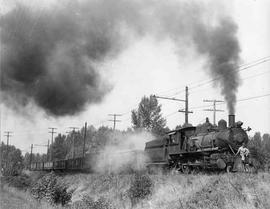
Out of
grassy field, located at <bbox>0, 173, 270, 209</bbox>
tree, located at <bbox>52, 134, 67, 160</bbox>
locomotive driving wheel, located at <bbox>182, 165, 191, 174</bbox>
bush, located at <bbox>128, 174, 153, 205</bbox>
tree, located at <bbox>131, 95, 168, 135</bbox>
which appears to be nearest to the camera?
grassy field, located at <bbox>0, 173, 270, 209</bbox>

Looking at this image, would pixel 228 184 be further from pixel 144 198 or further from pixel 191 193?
pixel 144 198

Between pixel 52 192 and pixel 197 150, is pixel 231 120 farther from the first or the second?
pixel 52 192

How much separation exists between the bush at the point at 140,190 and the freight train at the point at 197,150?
8.82 ft

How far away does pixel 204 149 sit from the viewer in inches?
763

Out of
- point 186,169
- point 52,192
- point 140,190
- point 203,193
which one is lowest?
point 52,192

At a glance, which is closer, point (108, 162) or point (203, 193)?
point (203, 193)

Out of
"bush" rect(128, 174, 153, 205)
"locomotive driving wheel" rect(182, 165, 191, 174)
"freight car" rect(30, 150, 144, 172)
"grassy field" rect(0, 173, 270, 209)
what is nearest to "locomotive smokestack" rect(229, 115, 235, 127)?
"locomotive driving wheel" rect(182, 165, 191, 174)

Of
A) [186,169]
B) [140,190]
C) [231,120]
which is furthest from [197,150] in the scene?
[140,190]

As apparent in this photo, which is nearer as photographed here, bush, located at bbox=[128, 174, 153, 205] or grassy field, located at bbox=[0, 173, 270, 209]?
grassy field, located at bbox=[0, 173, 270, 209]

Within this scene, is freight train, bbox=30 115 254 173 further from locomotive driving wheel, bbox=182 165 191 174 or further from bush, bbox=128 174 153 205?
bush, bbox=128 174 153 205

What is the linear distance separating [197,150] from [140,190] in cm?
425

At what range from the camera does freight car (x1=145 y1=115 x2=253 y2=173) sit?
57.9ft

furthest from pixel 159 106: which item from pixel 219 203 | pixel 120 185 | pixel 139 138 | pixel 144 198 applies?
pixel 219 203

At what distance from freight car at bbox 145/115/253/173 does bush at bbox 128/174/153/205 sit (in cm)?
301
